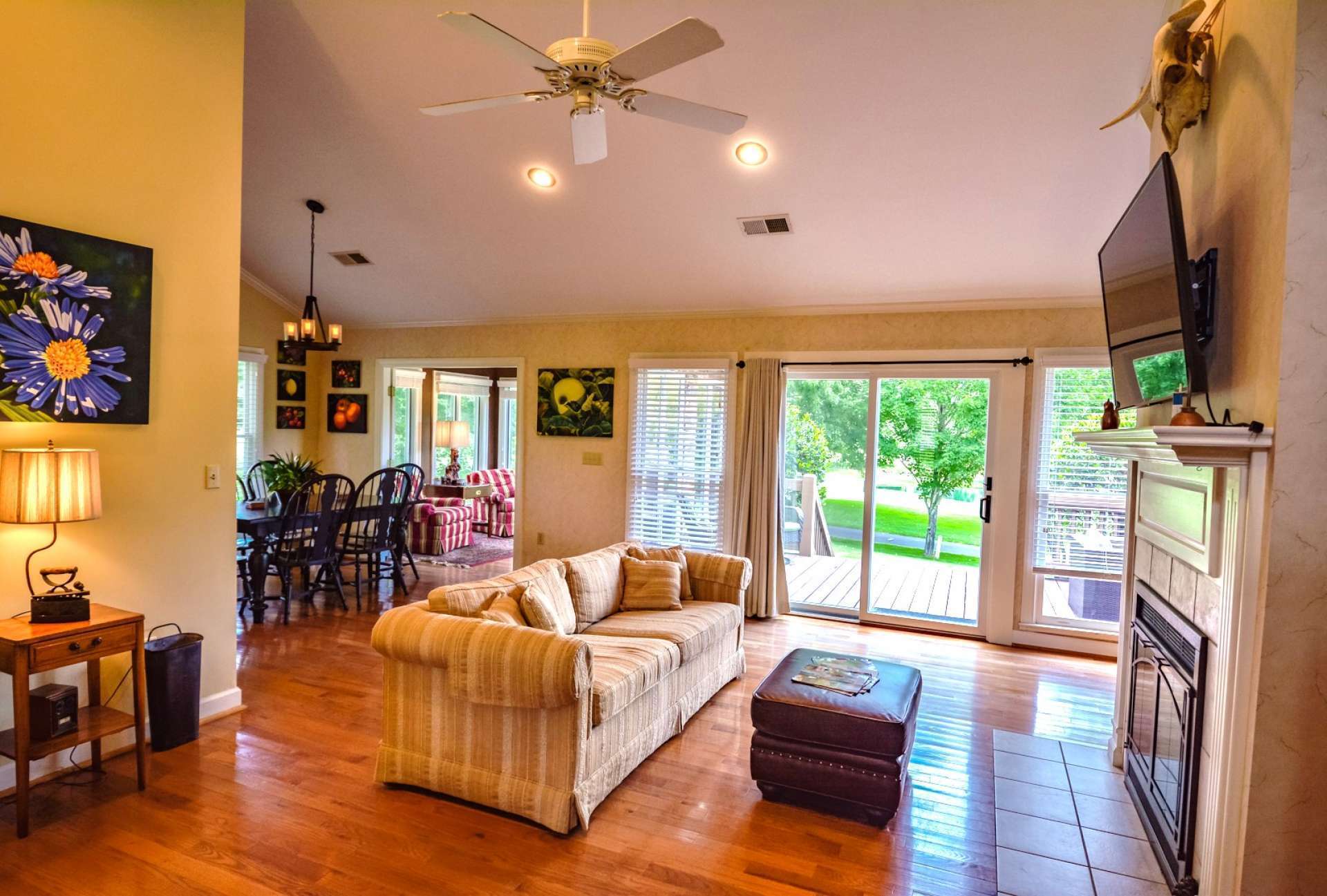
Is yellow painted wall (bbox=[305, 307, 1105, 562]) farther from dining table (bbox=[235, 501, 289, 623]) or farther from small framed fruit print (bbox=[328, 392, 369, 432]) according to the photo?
dining table (bbox=[235, 501, 289, 623])

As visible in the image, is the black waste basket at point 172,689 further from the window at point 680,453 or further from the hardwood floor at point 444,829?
the window at point 680,453

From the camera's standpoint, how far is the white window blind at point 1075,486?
5035 mm

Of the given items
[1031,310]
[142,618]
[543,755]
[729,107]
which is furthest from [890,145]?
[142,618]

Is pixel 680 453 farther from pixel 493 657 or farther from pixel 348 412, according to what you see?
pixel 348 412

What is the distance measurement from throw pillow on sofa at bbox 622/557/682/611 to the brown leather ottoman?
3.70 feet

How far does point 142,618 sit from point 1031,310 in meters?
5.49

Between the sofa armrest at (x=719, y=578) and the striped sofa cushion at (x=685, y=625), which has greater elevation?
the sofa armrest at (x=719, y=578)

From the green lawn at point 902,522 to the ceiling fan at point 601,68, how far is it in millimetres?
3659

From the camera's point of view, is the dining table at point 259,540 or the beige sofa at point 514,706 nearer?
the beige sofa at point 514,706

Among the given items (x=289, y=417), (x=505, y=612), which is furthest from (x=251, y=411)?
(x=505, y=612)

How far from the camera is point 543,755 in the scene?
271 cm

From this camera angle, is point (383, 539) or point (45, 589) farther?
point (383, 539)

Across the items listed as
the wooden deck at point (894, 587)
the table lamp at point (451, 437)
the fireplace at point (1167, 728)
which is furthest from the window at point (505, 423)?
the fireplace at point (1167, 728)

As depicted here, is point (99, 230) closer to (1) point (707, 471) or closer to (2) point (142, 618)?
(2) point (142, 618)
